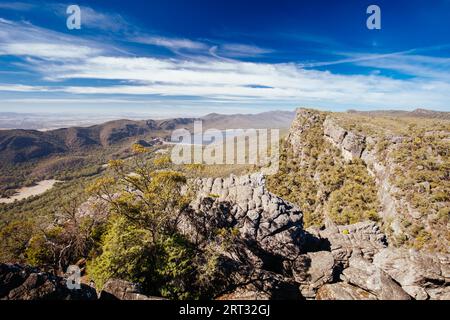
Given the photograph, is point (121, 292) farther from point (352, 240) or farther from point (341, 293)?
point (352, 240)

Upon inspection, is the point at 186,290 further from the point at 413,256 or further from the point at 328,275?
the point at 413,256

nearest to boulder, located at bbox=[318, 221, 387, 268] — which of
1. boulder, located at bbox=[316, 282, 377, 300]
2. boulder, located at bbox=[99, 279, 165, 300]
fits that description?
boulder, located at bbox=[316, 282, 377, 300]

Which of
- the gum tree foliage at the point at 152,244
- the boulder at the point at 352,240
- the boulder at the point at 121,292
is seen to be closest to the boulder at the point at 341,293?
the boulder at the point at 352,240

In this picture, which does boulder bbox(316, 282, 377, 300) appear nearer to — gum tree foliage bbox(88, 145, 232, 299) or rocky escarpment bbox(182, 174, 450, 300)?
rocky escarpment bbox(182, 174, 450, 300)

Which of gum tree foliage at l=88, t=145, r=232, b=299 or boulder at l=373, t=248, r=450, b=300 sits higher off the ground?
gum tree foliage at l=88, t=145, r=232, b=299

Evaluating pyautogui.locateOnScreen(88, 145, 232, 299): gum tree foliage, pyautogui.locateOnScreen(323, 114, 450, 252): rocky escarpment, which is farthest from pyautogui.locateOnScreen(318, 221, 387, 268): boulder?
pyautogui.locateOnScreen(88, 145, 232, 299): gum tree foliage

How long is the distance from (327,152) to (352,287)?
64.2 m

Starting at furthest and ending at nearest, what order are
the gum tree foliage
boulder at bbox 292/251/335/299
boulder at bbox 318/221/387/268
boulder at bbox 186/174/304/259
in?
boulder at bbox 318/221/387/268 → boulder at bbox 186/174/304/259 → boulder at bbox 292/251/335/299 → the gum tree foliage

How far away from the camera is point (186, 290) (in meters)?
22.5

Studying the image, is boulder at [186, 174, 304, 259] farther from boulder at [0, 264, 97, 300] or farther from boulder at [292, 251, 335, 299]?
boulder at [0, 264, 97, 300]

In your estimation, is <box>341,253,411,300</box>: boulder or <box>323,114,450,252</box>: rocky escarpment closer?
<box>341,253,411,300</box>: boulder

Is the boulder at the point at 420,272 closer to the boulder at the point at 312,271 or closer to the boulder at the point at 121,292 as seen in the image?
the boulder at the point at 312,271

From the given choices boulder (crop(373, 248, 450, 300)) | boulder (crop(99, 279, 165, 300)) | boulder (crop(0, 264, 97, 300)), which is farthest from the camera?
boulder (crop(373, 248, 450, 300))

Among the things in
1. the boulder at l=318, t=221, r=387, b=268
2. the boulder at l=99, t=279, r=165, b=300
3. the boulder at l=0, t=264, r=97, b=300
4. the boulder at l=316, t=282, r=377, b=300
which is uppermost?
the boulder at l=0, t=264, r=97, b=300
